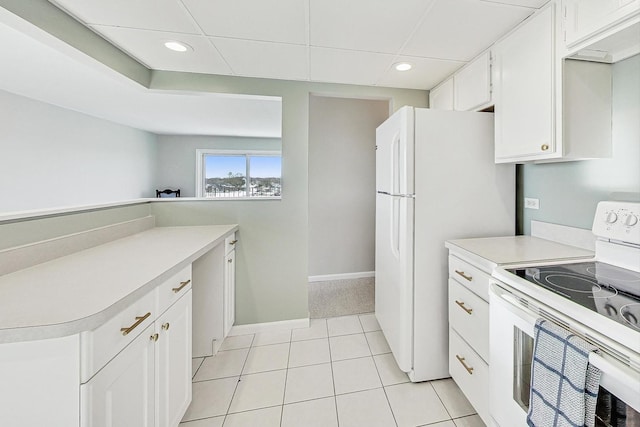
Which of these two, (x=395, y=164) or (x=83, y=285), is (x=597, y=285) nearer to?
(x=395, y=164)

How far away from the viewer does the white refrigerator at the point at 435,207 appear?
5.32 feet

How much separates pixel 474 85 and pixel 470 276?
4.65 feet

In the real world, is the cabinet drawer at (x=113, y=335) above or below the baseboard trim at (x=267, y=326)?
above

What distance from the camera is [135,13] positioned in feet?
4.63

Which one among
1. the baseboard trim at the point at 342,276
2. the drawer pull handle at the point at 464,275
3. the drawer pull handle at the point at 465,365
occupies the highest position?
the drawer pull handle at the point at 464,275

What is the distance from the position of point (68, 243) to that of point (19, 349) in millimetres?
941

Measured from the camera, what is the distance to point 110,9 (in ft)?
4.52

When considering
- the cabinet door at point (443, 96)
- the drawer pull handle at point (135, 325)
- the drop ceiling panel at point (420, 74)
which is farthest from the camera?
the cabinet door at point (443, 96)

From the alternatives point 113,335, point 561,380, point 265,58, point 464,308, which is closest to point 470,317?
point 464,308

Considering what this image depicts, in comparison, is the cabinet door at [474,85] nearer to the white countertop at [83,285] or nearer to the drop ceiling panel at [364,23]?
the drop ceiling panel at [364,23]

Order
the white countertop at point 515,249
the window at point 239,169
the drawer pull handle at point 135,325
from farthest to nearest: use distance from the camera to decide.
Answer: the window at point 239,169 < the white countertop at point 515,249 < the drawer pull handle at point 135,325

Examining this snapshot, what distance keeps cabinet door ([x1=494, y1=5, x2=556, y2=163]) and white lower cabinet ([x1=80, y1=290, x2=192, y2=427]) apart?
2060 mm

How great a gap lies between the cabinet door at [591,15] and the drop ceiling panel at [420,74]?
0.81 meters

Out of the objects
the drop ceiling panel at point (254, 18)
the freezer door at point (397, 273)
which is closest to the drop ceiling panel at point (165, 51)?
the drop ceiling panel at point (254, 18)
